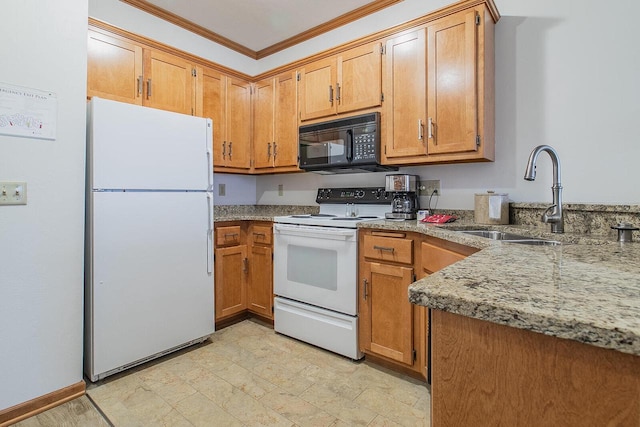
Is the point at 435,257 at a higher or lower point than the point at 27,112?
lower

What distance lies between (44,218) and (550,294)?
215 cm

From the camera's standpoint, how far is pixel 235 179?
3438 millimetres

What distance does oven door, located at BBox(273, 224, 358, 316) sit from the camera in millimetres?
2205

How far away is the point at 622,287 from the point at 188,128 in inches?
93.5

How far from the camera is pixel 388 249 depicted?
2.05 metres

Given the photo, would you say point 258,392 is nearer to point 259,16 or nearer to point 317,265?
point 317,265

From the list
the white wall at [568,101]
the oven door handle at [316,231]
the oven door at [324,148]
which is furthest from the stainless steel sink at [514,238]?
the oven door at [324,148]

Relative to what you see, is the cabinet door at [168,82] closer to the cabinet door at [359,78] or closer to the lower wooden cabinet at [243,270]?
the lower wooden cabinet at [243,270]

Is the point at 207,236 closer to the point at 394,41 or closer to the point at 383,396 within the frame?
the point at 383,396

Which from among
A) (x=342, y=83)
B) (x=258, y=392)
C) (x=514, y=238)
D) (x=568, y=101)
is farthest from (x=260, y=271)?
(x=568, y=101)

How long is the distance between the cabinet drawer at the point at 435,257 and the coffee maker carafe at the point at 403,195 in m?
0.55

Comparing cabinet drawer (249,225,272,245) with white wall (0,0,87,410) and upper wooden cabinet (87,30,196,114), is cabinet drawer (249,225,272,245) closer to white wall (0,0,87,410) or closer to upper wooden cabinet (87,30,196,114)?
upper wooden cabinet (87,30,196,114)

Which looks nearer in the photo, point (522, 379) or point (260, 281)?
point (522, 379)

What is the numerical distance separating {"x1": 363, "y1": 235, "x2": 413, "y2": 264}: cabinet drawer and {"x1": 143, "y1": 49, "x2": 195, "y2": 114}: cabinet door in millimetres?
1848
